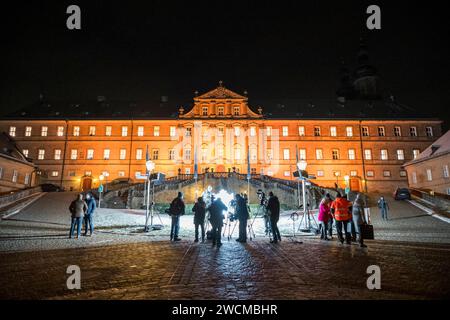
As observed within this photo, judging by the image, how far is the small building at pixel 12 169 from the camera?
32688mm

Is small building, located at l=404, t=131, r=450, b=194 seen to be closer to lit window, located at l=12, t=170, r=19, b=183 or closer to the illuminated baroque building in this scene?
the illuminated baroque building

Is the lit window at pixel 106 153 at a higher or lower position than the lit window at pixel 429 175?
higher

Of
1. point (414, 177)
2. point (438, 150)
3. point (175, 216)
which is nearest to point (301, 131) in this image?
point (414, 177)

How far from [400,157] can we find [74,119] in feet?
192

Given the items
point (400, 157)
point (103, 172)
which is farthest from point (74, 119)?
point (400, 157)

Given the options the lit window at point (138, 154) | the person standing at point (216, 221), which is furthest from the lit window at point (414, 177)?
the lit window at point (138, 154)

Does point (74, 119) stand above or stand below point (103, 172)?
above

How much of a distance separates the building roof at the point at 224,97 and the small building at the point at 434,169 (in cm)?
1722

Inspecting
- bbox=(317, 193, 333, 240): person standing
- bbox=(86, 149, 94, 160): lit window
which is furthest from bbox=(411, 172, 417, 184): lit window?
bbox=(86, 149, 94, 160): lit window

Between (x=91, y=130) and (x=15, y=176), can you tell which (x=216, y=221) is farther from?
(x=91, y=130)

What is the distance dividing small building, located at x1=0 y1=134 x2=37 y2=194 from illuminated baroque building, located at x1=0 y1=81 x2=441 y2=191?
1041 centimetres

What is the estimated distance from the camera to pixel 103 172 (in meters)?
48.1

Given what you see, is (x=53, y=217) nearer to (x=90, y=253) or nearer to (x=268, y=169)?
(x=90, y=253)

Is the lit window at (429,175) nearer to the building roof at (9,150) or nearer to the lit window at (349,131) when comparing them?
the lit window at (349,131)
